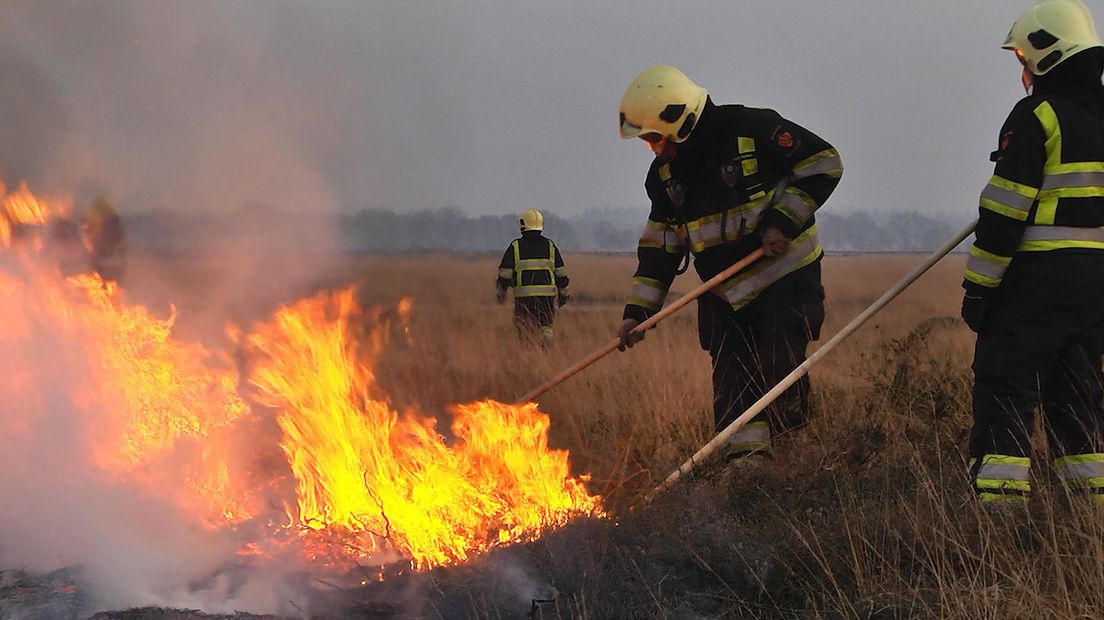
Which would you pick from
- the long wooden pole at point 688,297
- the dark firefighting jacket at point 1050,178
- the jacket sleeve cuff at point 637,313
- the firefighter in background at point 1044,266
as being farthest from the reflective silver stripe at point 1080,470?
the jacket sleeve cuff at point 637,313

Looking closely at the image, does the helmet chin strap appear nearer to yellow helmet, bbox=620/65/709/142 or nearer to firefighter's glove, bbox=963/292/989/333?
yellow helmet, bbox=620/65/709/142

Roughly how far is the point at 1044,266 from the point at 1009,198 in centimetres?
32

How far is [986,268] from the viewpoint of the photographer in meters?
3.71

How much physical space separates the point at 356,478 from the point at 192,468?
1.01m

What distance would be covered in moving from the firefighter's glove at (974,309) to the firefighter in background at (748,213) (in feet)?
3.04

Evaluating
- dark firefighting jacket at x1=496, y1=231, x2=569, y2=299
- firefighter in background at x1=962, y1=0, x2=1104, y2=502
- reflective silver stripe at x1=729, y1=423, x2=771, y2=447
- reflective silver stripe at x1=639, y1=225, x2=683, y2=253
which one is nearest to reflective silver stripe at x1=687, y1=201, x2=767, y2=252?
reflective silver stripe at x1=639, y1=225, x2=683, y2=253

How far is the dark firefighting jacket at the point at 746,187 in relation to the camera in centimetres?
457

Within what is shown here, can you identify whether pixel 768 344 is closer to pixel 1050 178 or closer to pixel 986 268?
pixel 986 268

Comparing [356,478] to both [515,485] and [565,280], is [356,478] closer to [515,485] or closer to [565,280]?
[515,485]

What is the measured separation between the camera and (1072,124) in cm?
360

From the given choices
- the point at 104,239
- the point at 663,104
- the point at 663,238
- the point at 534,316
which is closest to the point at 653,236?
the point at 663,238

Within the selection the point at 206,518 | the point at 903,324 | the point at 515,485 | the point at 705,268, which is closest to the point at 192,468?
the point at 206,518

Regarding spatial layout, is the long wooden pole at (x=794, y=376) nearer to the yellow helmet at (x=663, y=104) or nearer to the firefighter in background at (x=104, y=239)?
the yellow helmet at (x=663, y=104)

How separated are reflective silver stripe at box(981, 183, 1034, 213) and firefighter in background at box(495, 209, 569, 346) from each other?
6.54 metres
